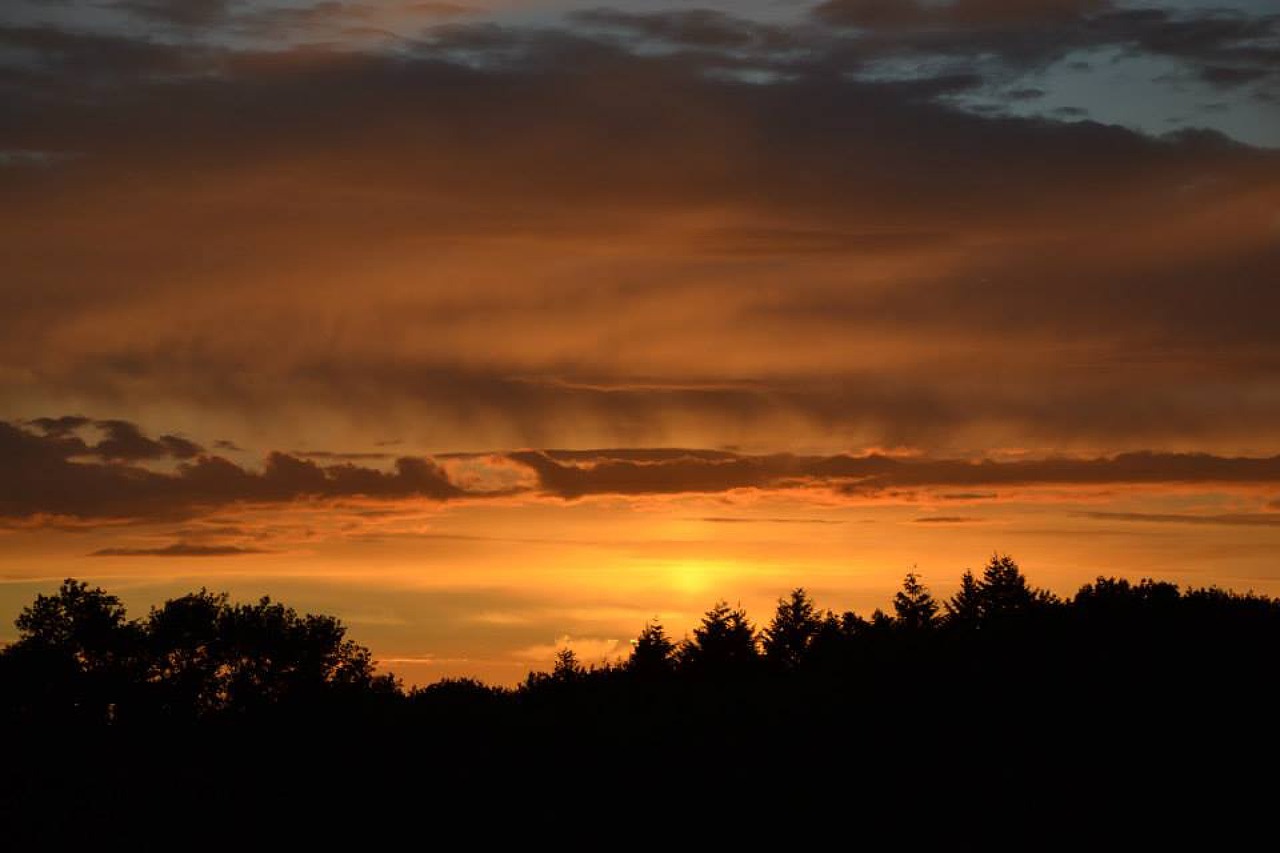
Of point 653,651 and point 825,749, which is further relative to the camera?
point 653,651

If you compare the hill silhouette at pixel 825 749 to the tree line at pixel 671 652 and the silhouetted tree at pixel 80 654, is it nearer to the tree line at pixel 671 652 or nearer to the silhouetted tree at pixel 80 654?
the tree line at pixel 671 652

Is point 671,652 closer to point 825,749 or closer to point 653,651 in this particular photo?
point 653,651

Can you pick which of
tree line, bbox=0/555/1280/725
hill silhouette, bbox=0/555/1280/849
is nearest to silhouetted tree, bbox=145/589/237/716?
tree line, bbox=0/555/1280/725

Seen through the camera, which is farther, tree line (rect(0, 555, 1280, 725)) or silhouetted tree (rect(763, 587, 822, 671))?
silhouetted tree (rect(763, 587, 822, 671))

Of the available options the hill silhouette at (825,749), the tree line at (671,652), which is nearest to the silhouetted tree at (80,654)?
the tree line at (671,652)

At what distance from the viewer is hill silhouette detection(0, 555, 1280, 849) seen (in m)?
37.3

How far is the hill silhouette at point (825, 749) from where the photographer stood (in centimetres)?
3728

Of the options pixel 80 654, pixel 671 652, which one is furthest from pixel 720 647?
pixel 80 654

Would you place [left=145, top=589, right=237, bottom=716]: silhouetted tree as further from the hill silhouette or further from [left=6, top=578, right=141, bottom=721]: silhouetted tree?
the hill silhouette

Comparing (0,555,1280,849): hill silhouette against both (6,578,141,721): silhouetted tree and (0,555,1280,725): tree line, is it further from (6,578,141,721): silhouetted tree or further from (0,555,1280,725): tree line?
(6,578,141,721): silhouetted tree

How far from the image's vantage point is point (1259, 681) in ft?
135

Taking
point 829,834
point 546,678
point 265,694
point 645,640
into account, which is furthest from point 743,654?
point 829,834

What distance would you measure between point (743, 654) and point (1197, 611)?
54281mm

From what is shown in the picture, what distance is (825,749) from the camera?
144ft
